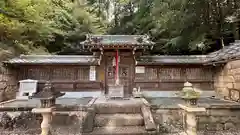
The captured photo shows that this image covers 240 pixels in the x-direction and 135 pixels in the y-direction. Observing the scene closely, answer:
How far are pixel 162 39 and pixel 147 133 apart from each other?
1157 centimetres

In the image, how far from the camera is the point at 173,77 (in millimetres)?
10656

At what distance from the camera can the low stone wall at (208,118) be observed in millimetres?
6719

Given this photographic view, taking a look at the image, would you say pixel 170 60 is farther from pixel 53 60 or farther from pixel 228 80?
pixel 53 60

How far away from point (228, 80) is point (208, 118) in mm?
3166

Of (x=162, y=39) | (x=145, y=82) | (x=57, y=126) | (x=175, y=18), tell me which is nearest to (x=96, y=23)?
(x=162, y=39)

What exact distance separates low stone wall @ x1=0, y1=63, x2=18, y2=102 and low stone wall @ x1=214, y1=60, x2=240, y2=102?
11.6 metres

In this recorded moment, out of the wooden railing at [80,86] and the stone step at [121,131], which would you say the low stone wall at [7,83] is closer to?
the wooden railing at [80,86]

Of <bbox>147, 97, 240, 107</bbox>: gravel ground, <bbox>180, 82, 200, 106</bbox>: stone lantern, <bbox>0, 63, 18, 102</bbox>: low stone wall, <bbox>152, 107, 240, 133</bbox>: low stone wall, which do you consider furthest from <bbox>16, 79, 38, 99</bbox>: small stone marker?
<bbox>180, 82, 200, 106</bbox>: stone lantern

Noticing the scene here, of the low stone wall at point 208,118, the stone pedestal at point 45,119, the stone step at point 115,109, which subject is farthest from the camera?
the stone step at point 115,109

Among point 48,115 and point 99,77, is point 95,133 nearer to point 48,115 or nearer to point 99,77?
point 48,115

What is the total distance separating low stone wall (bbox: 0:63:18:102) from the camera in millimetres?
9008

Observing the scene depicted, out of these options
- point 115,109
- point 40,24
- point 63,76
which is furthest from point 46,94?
point 40,24

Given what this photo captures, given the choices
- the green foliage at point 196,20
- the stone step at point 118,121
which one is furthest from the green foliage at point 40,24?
the green foliage at point 196,20

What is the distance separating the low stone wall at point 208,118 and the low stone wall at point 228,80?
1459 mm
